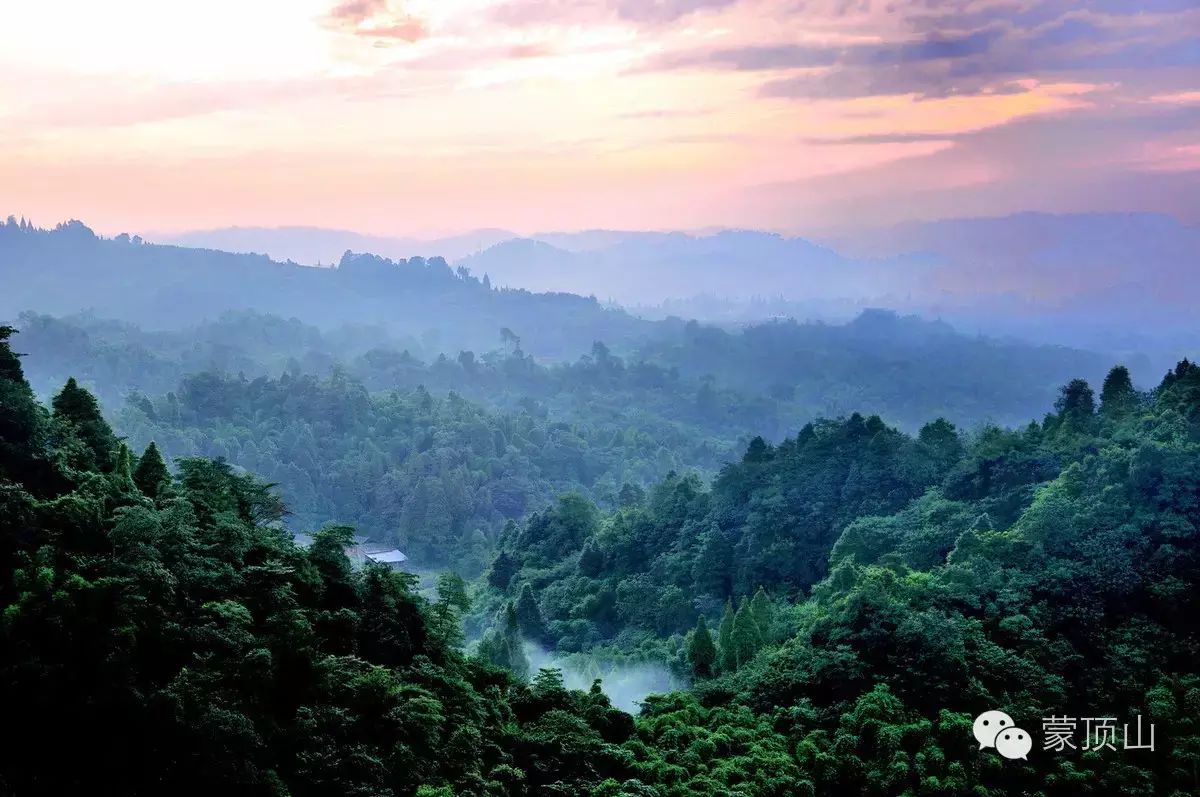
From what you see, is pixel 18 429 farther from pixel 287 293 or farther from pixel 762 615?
pixel 287 293

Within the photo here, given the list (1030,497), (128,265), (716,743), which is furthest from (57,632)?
(128,265)

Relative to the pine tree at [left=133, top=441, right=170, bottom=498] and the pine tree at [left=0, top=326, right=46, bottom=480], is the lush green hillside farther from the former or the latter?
the pine tree at [left=0, top=326, right=46, bottom=480]

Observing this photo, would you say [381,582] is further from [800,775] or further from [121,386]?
[121,386]

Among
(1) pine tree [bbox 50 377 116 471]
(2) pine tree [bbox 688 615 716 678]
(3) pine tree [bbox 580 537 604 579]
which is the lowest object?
(3) pine tree [bbox 580 537 604 579]

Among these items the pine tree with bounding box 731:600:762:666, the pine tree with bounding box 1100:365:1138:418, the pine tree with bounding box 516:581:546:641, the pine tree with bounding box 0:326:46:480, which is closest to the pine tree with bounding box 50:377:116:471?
the pine tree with bounding box 0:326:46:480

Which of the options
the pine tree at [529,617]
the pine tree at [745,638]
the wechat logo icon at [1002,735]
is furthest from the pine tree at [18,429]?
the pine tree at [529,617]

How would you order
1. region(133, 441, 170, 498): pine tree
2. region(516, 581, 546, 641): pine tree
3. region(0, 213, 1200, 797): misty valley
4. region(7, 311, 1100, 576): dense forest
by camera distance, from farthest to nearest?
region(7, 311, 1100, 576): dense forest
region(516, 581, 546, 641): pine tree
region(133, 441, 170, 498): pine tree
region(0, 213, 1200, 797): misty valley

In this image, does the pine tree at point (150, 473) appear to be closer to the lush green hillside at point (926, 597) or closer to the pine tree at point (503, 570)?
the lush green hillside at point (926, 597)
